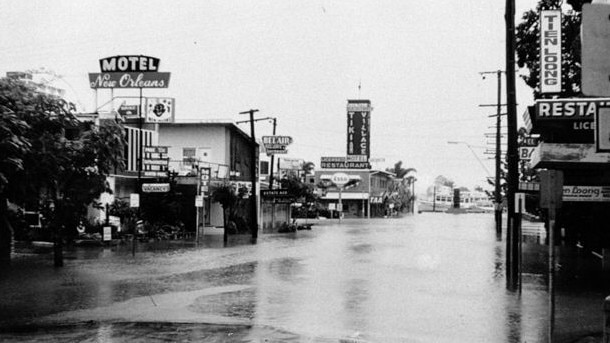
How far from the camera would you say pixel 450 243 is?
1363 inches

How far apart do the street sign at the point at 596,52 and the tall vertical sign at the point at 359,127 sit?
249 feet

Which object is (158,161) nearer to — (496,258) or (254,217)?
(254,217)

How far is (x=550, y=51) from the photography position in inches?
763

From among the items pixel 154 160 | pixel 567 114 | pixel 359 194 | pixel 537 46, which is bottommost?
pixel 359 194

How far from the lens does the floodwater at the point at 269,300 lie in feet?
36.2

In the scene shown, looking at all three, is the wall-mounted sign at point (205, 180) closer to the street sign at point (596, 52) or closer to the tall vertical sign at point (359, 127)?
the street sign at point (596, 52)

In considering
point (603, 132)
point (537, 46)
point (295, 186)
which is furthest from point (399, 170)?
point (603, 132)

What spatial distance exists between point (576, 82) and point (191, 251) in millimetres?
16552

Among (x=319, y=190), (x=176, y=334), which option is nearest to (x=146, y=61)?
(x=176, y=334)

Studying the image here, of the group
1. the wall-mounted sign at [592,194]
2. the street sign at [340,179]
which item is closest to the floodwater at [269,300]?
the wall-mounted sign at [592,194]

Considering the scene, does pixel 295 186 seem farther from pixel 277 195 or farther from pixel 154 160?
pixel 154 160

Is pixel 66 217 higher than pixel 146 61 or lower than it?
lower

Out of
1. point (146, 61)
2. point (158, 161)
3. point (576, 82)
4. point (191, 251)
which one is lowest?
point (191, 251)

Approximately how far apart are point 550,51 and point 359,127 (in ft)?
204
